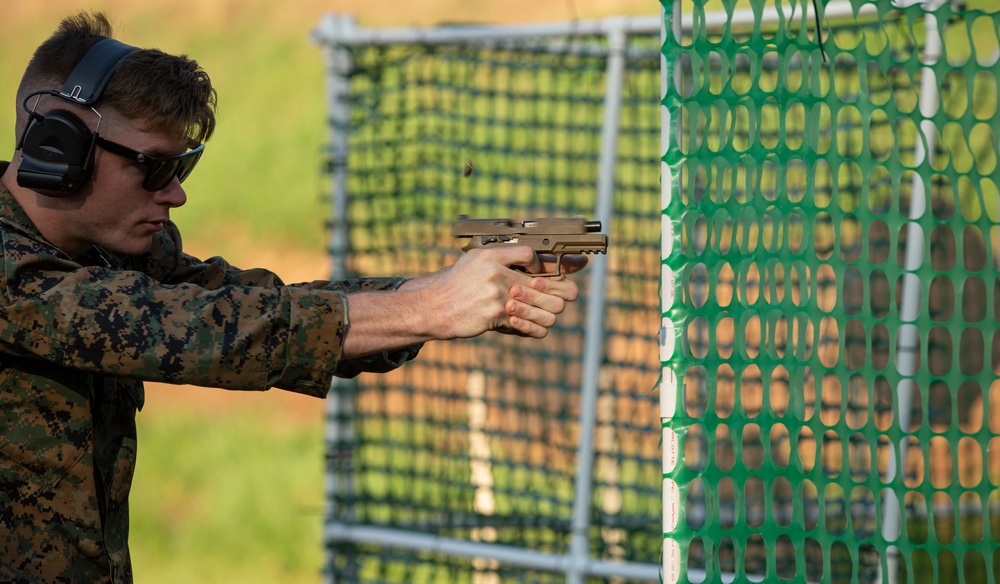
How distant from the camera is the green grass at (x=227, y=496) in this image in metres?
8.09

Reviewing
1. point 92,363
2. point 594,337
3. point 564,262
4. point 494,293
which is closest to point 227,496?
point 594,337

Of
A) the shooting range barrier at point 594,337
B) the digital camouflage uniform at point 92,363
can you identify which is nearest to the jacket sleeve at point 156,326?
the digital camouflage uniform at point 92,363

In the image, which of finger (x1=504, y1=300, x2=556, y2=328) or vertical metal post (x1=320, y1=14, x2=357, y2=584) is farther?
vertical metal post (x1=320, y1=14, x2=357, y2=584)

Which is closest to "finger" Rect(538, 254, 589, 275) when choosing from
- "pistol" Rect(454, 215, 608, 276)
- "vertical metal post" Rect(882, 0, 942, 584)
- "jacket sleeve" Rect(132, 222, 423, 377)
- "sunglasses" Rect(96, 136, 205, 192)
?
"pistol" Rect(454, 215, 608, 276)

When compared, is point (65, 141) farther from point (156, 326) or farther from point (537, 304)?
point (537, 304)

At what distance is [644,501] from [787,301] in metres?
3.07

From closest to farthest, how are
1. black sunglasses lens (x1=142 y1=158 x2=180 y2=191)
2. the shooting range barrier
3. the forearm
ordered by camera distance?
the forearm → black sunglasses lens (x1=142 y1=158 x2=180 y2=191) → the shooting range barrier

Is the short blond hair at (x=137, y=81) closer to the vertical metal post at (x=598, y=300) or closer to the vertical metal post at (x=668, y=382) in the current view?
the vertical metal post at (x=668, y=382)

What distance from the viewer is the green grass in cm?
809

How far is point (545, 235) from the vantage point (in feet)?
8.80

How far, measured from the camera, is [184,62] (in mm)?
2773

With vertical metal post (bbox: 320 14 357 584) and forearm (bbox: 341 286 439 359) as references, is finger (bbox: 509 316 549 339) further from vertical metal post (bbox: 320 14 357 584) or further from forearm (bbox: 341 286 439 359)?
vertical metal post (bbox: 320 14 357 584)

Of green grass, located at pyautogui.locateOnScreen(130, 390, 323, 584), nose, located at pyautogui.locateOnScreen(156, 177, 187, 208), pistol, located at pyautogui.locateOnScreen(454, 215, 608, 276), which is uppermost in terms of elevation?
nose, located at pyautogui.locateOnScreen(156, 177, 187, 208)

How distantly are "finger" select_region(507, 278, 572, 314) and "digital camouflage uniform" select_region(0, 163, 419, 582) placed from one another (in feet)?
1.26
